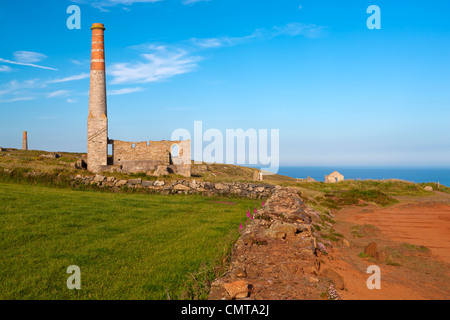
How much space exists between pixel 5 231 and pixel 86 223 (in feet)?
7.40

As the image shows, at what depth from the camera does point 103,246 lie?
26.8ft

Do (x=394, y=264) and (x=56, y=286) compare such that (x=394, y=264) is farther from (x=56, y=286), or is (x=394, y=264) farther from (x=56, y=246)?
(x=56, y=246)

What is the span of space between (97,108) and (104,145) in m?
3.30

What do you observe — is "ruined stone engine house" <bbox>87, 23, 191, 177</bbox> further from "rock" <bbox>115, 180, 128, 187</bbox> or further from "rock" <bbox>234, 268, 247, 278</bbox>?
"rock" <bbox>234, 268, 247, 278</bbox>

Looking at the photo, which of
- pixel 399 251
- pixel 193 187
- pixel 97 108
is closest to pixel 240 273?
pixel 399 251

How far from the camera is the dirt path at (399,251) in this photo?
5.94 metres

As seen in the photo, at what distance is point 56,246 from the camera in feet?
26.4

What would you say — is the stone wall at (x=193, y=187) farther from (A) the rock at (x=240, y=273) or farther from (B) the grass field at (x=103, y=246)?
(A) the rock at (x=240, y=273)

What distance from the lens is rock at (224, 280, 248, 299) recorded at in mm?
4316

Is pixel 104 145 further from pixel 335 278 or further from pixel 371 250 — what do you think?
pixel 335 278
